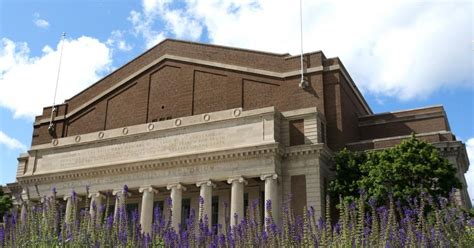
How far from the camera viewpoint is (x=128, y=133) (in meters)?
40.3

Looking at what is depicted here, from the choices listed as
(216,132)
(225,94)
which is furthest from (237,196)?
(225,94)

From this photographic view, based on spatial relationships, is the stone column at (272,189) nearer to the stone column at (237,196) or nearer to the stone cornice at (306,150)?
the stone column at (237,196)

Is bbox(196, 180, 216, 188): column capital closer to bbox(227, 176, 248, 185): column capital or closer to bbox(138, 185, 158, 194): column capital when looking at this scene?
bbox(227, 176, 248, 185): column capital

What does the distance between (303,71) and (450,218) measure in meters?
28.9

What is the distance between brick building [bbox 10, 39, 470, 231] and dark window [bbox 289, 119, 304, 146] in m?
0.07

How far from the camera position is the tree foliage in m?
28.8

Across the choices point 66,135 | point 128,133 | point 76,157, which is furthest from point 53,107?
point 128,133

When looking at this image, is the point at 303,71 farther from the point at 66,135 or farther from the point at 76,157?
the point at 66,135

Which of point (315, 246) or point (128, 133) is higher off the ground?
point (128, 133)

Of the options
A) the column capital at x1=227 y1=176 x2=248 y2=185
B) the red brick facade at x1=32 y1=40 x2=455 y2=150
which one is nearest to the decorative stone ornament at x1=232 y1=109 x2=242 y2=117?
the red brick facade at x1=32 y1=40 x2=455 y2=150

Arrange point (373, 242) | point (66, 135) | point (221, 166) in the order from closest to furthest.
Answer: point (373, 242), point (221, 166), point (66, 135)

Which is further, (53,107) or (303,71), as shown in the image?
(53,107)

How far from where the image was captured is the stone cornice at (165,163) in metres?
33.5

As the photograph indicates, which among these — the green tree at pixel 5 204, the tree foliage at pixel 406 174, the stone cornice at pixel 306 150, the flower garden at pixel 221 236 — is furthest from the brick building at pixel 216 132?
the flower garden at pixel 221 236
